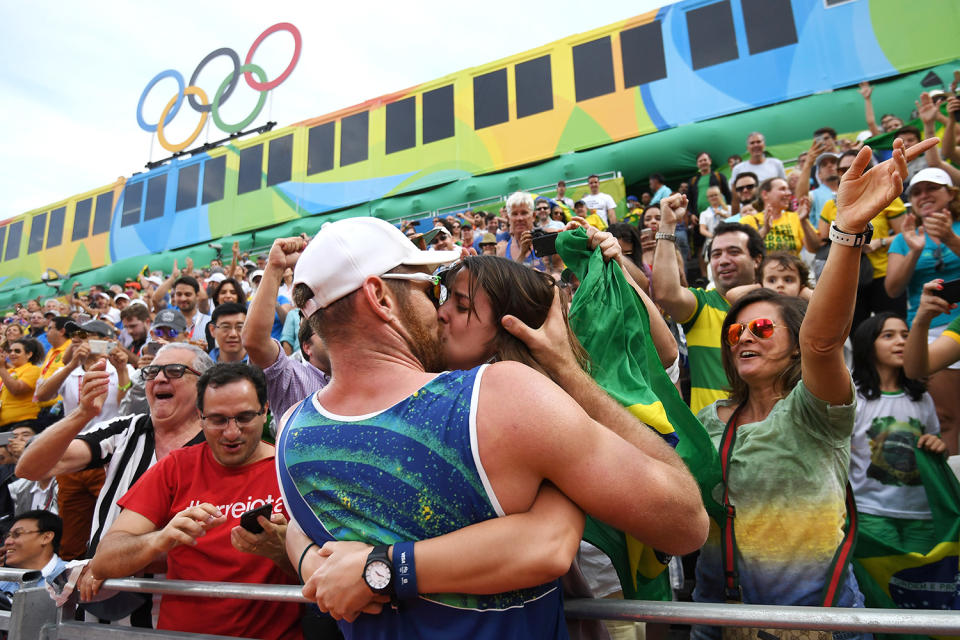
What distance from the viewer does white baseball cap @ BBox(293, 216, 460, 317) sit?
154 cm

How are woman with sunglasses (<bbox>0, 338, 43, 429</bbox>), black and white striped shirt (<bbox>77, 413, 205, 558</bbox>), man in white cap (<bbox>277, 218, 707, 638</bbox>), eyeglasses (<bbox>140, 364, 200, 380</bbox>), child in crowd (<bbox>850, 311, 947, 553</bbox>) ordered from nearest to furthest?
man in white cap (<bbox>277, 218, 707, 638</bbox>) < child in crowd (<bbox>850, 311, 947, 553</bbox>) < black and white striped shirt (<bbox>77, 413, 205, 558</bbox>) < eyeglasses (<bbox>140, 364, 200, 380</bbox>) < woman with sunglasses (<bbox>0, 338, 43, 429</bbox>)

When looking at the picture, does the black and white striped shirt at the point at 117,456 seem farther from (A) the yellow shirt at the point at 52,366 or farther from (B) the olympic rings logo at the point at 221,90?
(B) the olympic rings logo at the point at 221,90

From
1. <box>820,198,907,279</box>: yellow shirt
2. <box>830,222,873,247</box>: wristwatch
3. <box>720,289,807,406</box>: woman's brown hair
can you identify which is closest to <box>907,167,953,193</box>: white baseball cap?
<box>820,198,907,279</box>: yellow shirt

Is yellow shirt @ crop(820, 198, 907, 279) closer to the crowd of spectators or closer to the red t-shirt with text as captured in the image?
the crowd of spectators

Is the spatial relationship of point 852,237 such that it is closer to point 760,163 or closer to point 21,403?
point 760,163

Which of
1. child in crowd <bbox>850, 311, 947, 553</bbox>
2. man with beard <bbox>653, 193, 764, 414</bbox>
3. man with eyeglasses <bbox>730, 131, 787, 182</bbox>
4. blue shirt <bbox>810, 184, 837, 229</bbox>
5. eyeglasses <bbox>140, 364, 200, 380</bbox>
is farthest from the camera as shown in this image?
man with eyeglasses <bbox>730, 131, 787, 182</bbox>

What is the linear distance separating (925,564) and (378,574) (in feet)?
8.26

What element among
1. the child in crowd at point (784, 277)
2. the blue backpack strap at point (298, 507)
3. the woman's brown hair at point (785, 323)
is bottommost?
the blue backpack strap at point (298, 507)

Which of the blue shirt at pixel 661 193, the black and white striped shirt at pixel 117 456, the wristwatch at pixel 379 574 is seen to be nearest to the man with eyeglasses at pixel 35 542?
the black and white striped shirt at pixel 117 456

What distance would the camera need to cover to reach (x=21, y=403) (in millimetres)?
6629

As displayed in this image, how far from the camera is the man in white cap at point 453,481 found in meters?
1.23

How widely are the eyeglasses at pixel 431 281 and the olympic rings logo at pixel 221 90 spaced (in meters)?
22.5

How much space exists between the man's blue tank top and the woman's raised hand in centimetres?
119

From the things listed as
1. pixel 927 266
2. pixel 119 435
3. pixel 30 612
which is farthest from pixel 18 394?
pixel 927 266
